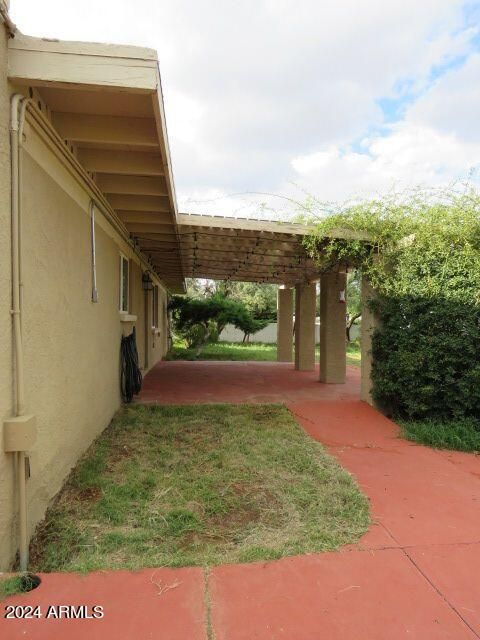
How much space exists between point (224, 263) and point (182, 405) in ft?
14.2

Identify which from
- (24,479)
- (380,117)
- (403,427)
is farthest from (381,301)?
(380,117)

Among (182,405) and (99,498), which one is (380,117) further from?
(99,498)

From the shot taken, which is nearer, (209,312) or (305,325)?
(305,325)

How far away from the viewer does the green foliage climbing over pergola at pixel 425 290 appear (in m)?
5.13

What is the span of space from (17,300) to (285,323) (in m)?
11.9

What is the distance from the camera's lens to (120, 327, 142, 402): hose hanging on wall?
639 cm

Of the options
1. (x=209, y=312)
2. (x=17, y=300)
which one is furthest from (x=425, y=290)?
(x=209, y=312)

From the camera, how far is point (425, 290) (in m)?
5.28

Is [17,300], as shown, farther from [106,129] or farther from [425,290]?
[425,290]

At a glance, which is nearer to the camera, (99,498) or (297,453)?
(99,498)

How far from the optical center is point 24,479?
2.38 m

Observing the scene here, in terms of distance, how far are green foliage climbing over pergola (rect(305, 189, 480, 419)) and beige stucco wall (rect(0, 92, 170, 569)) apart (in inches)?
138

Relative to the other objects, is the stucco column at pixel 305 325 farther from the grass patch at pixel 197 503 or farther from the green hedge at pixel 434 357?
the grass patch at pixel 197 503

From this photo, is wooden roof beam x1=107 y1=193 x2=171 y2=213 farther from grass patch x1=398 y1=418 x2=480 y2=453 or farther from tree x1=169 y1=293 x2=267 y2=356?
tree x1=169 y1=293 x2=267 y2=356
